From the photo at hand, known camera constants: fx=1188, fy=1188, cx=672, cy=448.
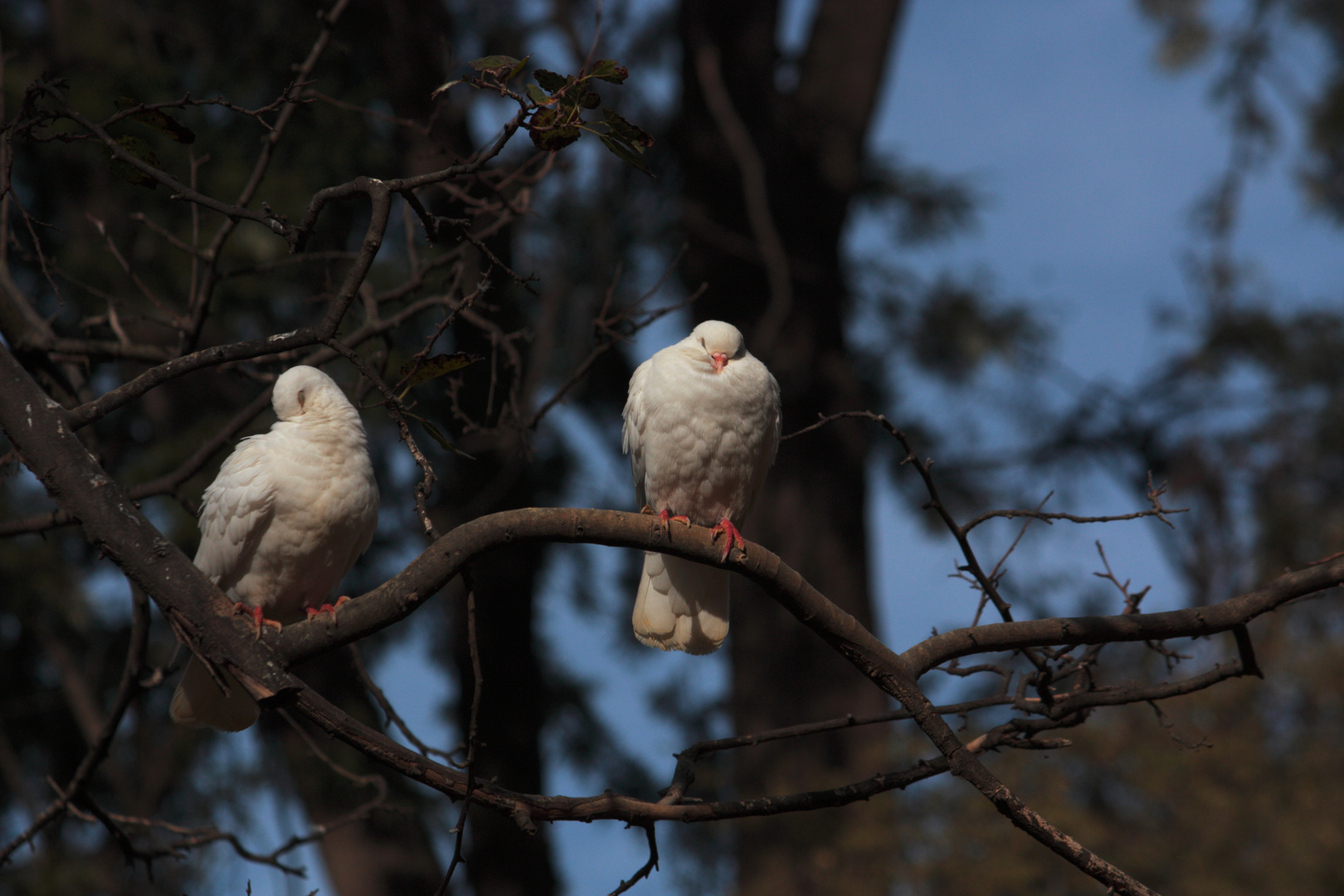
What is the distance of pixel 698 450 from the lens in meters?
3.78

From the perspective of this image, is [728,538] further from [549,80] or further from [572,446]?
[572,446]

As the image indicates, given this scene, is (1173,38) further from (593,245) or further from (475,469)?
(475,469)

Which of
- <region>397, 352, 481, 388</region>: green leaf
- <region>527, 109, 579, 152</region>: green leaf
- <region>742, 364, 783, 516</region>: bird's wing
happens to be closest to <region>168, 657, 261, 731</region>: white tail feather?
<region>397, 352, 481, 388</region>: green leaf

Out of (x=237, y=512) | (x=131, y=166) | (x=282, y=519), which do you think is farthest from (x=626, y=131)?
(x=237, y=512)

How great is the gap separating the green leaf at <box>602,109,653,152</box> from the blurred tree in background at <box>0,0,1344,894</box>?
9.25 ft

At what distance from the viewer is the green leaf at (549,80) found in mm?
2160

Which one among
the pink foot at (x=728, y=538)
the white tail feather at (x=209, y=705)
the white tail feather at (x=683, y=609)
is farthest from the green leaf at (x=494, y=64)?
the white tail feather at (x=209, y=705)

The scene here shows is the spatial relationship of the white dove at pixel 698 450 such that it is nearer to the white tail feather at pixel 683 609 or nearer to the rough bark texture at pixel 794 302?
the white tail feather at pixel 683 609

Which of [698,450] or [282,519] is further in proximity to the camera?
[698,450]

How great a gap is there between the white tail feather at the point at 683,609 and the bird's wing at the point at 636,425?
0.32 metres

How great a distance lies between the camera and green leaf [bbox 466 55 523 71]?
214cm

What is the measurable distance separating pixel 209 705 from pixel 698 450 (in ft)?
5.39

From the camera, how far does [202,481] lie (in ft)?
19.7

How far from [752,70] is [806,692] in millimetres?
5239
